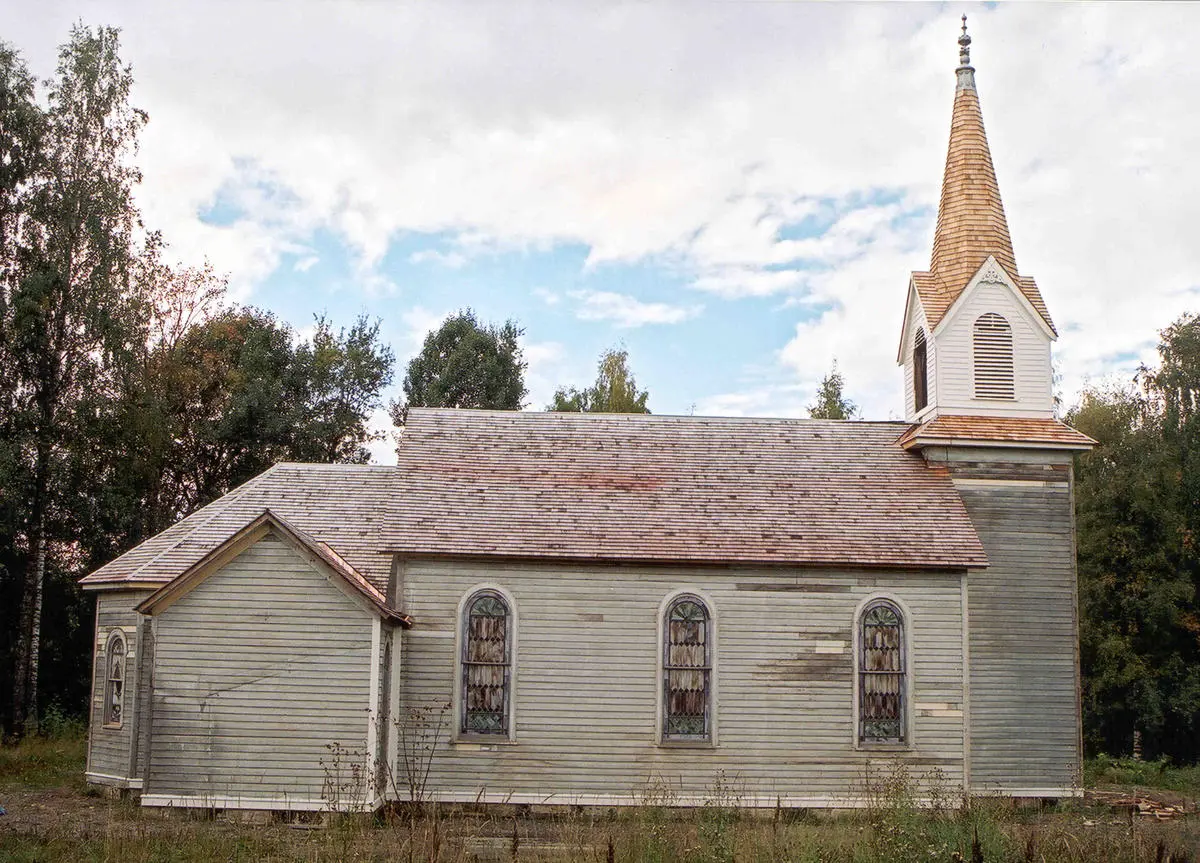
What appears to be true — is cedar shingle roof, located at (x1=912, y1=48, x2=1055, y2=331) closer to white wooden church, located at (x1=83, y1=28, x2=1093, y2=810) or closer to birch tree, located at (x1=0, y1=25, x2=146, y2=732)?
white wooden church, located at (x1=83, y1=28, x2=1093, y2=810)

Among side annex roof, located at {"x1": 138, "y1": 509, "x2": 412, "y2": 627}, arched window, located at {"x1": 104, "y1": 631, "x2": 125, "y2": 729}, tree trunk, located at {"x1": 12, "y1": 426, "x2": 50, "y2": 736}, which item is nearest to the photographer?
side annex roof, located at {"x1": 138, "y1": 509, "x2": 412, "y2": 627}

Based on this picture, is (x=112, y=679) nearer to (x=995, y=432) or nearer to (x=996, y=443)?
(x=996, y=443)

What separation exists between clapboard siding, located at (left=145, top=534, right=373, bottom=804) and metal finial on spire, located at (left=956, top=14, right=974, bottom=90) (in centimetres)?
1835

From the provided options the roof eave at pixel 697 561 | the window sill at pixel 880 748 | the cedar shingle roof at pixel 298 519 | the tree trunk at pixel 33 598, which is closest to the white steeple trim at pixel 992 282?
the roof eave at pixel 697 561

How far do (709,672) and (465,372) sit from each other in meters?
29.7

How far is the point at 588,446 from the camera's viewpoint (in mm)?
24062

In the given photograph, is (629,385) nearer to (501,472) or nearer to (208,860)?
(501,472)

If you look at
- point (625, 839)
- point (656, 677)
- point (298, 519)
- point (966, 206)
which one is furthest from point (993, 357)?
point (298, 519)

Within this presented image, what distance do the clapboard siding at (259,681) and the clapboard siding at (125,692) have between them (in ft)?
8.45

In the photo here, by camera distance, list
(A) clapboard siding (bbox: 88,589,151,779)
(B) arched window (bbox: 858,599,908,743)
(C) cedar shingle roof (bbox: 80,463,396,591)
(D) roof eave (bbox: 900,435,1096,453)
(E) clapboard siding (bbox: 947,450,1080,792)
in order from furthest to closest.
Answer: (D) roof eave (bbox: 900,435,1096,453)
(C) cedar shingle roof (bbox: 80,463,396,591)
(A) clapboard siding (bbox: 88,589,151,779)
(E) clapboard siding (bbox: 947,450,1080,792)
(B) arched window (bbox: 858,599,908,743)

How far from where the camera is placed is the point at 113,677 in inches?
896

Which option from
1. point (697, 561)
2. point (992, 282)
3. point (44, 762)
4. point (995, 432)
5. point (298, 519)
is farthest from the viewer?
point (44, 762)

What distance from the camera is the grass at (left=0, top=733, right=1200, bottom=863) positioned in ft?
39.3

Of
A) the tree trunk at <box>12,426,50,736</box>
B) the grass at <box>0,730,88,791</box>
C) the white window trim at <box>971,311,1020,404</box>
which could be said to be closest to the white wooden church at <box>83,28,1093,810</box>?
the white window trim at <box>971,311,1020,404</box>
